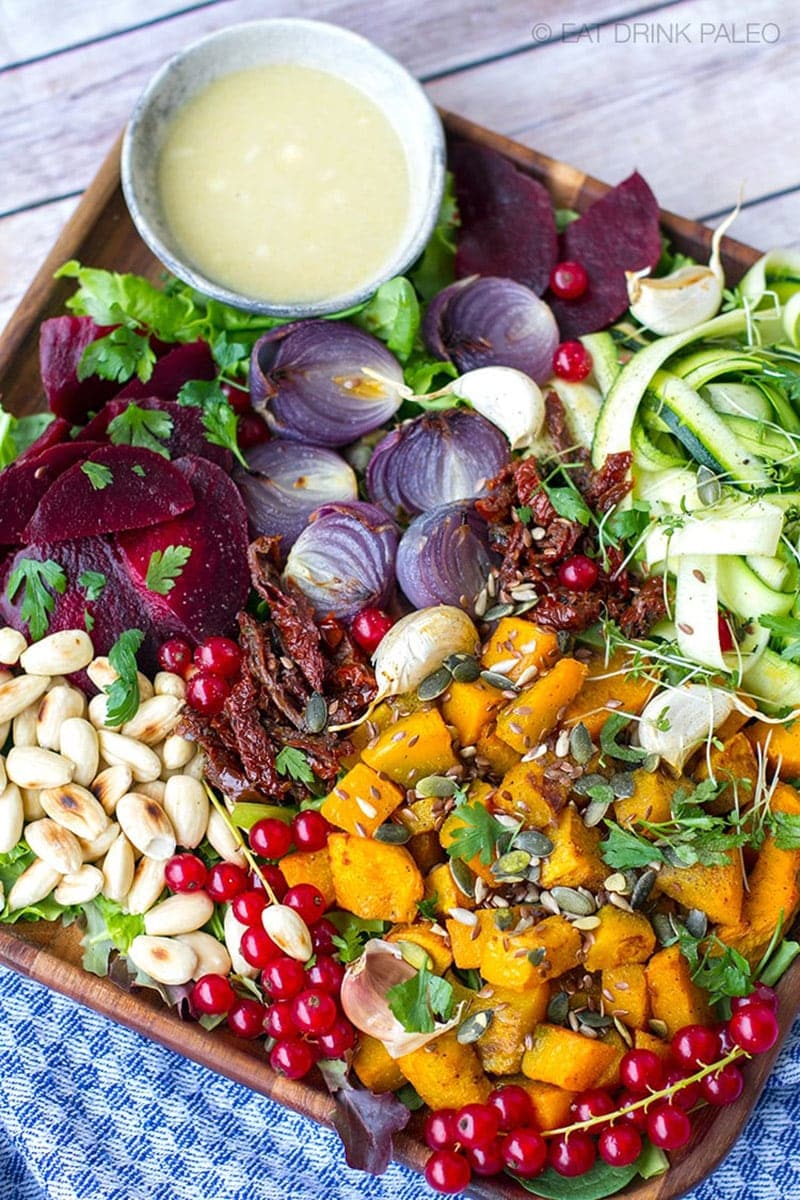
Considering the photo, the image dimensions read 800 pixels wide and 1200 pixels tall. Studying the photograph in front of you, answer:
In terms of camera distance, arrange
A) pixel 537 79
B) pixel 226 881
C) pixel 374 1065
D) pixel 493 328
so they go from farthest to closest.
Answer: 1. pixel 537 79
2. pixel 493 328
3. pixel 226 881
4. pixel 374 1065

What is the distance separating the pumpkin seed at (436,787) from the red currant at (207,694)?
41 cm

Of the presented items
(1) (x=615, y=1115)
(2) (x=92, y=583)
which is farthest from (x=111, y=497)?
(1) (x=615, y=1115)

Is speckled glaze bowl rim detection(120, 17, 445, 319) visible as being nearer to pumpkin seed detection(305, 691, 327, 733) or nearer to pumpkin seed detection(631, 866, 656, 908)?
pumpkin seed detection(305, 691, 327, 733)

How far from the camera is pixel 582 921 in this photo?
205 centimetres

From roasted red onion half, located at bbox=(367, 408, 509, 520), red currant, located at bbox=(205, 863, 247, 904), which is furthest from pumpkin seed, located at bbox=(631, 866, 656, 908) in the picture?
roasted red onion half, located at bbox=(367, 408, 509, 520)

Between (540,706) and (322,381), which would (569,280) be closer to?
(322,381)

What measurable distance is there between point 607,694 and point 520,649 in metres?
0.19

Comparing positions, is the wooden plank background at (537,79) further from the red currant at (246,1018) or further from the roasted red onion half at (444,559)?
the red currant at (246,1018)

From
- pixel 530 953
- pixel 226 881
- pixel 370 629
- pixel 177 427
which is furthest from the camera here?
pixel 177 427

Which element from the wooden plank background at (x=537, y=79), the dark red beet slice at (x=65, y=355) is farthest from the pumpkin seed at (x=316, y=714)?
the wooden plank background at (x=537, y=79)

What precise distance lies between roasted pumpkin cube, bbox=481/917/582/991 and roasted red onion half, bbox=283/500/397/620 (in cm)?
68

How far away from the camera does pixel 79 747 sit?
2207 mm

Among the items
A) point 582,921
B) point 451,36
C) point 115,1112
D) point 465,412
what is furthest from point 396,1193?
point 451,36

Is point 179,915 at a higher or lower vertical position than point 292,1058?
higher
